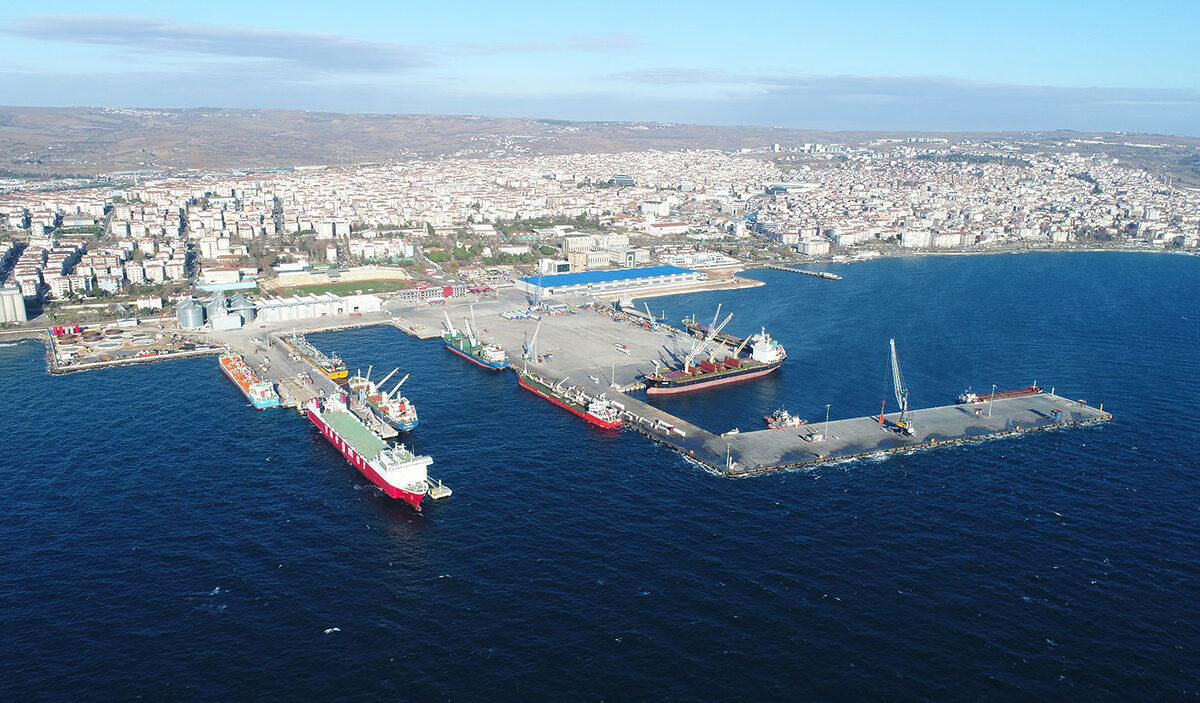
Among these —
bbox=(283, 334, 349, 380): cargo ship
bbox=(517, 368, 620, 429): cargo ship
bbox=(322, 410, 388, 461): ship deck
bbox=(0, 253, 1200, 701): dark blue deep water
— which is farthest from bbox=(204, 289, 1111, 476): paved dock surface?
bbox=(322, 410, 388, 461): ship deck

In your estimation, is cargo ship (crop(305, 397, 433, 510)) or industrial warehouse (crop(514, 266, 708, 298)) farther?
industrial warehouse (crop(514, 266, 708, 298))

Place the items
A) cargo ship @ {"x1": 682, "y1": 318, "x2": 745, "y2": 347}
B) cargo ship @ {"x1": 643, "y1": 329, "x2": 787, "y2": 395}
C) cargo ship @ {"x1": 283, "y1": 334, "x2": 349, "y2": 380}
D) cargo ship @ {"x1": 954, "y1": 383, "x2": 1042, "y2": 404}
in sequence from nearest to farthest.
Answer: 1. cargo ship @ {"x1": 954, "y1": 383, "x2": 1042, "y2": 404}
2. cargo ship @ {"x1": 643, "y1": 329, "x2": 787, "y2": 395}
3. cargo ship @ {"x1": 283, "y1": 334, "x2": 349, "y2": 380}
4. cargo ship @ {"x1": 682, "y1": 318, "x2": 745, "y2": 347}

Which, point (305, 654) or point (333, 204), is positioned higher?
point (333, 204)

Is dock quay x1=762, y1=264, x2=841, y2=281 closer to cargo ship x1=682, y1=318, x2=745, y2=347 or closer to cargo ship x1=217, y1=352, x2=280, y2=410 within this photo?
cargo ship x1=682, y1=318, x2=745, y2=347

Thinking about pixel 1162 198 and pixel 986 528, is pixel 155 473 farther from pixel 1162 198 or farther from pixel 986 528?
pixel 1162 198

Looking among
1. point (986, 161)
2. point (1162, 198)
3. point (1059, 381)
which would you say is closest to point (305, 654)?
point (1059, 381)

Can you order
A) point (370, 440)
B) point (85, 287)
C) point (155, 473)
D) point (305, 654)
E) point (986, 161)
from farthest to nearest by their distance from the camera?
point (986, 161) → point (85, 287) → point (370, 440) → point (155, 473) → point (305, 654)

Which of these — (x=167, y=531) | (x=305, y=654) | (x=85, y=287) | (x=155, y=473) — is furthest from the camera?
(x=85, y=287)

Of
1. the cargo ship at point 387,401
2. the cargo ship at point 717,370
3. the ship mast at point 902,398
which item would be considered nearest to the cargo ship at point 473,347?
the cargo ship at point 387,401
